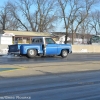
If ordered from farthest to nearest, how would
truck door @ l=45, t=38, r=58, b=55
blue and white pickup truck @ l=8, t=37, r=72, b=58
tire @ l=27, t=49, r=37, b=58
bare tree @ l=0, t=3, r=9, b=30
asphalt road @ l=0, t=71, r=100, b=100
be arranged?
bare tree @ l=0, t=3, r=9, b=30 < truck door @ l=45, t=38, r=58, b=55 < tire @ l=27, t=49, r=37, b=58 < blue and white pickup truck @ l=8, t=37, r=72, b=58 < asphalt road @ l=0, t=71, r=100, b=100

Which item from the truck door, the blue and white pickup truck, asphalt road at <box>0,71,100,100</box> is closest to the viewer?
asphalt road at <box>0,71,100,100</box>

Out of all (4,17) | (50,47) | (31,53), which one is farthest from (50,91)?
(4,17)

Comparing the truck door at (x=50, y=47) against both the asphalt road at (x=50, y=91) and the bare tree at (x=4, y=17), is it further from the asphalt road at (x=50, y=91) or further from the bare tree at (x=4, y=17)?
the bare tree at (x=4, y=17)

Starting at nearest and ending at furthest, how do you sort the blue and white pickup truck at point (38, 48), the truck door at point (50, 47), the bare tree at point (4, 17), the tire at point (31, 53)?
the blue and white pickup truck at point (38, 48) < the tire at point (31, 53) < the truck door at point (50, 47) < the bare tree at point (4, 17)

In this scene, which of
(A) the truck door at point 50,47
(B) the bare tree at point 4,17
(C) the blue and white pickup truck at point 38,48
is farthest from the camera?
(B) the bare tree at point 4,17

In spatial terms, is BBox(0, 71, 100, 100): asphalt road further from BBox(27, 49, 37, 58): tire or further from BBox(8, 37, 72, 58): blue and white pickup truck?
BBox(27, 49, 37, 58): tire

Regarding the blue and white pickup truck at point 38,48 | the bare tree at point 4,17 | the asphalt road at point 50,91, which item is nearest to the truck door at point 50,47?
the blue and white pickup truck at point 38,48

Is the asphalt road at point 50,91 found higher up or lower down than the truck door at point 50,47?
lower down

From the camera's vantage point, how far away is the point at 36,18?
270 ft

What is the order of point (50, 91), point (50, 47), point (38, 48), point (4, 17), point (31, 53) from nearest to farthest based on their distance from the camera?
point (50, 91) → point (31, 53) → point (38, 48) → point (50, 47) → point (4, 17)

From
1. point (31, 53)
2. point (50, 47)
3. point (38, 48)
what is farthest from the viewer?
point (50, 47)

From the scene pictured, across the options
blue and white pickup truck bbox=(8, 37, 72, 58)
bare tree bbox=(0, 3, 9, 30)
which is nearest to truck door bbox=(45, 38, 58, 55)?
blue and white pickup truck bbox=(8, 37, 72, 58)

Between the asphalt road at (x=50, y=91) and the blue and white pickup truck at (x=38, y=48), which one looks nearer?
the asphalt road at (x=50, y=91)

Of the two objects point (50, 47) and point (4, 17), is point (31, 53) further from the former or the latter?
point (4, 17)
